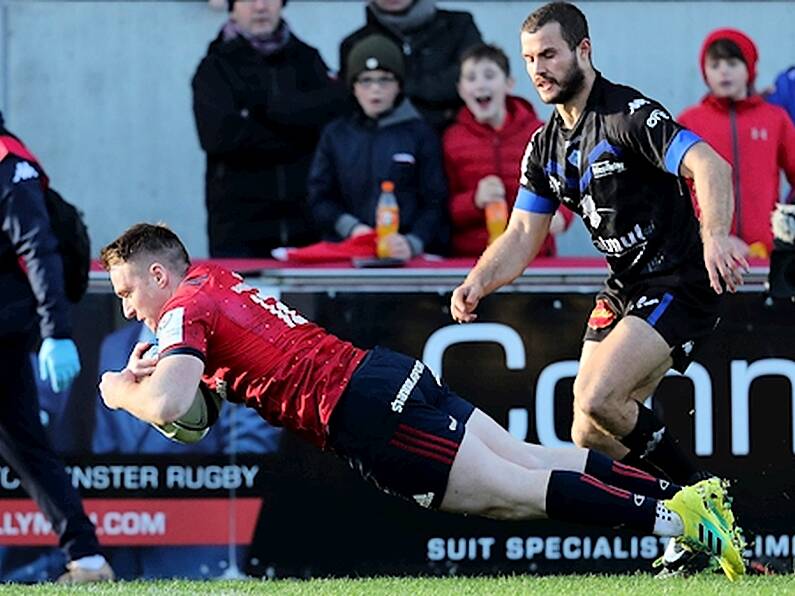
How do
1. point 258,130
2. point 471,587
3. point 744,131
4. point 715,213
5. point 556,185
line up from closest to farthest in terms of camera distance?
point 715,213 < point 471,587 < point 556,185 < point 744,131 < point 258,130

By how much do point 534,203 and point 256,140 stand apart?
8.64ft

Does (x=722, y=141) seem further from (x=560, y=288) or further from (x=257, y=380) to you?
(x=257, y=380)

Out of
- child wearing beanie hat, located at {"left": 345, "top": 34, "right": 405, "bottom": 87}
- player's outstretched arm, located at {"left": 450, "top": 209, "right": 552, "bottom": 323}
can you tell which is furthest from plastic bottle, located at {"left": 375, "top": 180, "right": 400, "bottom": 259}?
player's outstretched arm, located at {"left": 450, "top": 209, "right": 552, "bottom": 323}

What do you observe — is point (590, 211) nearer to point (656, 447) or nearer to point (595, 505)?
point (656, 447)

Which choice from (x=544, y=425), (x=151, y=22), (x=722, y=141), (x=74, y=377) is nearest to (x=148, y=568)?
(x=74, y=377)

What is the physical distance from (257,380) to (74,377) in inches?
90.4

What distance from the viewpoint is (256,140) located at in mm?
10812

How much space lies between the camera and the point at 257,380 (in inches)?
292

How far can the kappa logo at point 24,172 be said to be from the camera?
9.00 m

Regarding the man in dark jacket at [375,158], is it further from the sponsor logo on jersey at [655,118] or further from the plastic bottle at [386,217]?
the sponsor logo on jersey at [655,118]

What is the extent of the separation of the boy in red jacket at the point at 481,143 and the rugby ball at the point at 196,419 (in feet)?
10.0

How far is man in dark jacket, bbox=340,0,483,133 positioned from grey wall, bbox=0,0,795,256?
1462 mm

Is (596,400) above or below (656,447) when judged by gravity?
above

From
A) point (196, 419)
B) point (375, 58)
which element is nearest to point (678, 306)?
point (196, 419)
